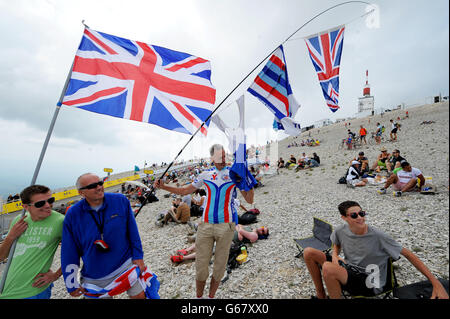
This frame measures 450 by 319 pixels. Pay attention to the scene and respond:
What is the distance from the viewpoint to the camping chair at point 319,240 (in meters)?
4.11

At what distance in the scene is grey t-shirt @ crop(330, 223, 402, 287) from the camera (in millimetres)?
2410

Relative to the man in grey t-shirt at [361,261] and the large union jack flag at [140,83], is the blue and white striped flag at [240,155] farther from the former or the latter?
the man in grey t-shirt at [361,261]

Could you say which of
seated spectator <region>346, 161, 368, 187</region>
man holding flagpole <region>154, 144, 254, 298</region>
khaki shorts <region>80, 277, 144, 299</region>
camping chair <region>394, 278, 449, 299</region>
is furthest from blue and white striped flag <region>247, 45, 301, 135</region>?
seated spectator <region>346, 161, 368, 187</region>

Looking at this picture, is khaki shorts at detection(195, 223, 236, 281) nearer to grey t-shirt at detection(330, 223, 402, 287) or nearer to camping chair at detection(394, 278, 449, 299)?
grey t-shirt at detection(330, 223, 402, 287)

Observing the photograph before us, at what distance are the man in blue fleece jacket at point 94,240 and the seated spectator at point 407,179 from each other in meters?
9.19

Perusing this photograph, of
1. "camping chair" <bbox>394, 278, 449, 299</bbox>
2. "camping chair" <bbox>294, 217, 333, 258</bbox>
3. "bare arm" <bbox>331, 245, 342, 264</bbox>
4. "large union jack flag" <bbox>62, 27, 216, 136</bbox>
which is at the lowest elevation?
"camping chair" <bbox>294, 217, 333, 258</bbox>

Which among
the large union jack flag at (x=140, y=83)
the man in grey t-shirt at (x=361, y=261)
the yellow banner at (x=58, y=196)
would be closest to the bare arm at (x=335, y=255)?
the man in grey t-shirt at (x=361, y=261)

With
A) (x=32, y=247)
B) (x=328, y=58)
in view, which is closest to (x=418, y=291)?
(x=32, y=247)

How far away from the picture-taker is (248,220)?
6797 millimetres

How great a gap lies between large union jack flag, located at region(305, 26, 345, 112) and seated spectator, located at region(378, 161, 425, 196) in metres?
4.72

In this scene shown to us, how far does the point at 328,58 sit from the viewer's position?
15.4ft

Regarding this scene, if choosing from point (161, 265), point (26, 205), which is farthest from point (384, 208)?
point (26, 205)

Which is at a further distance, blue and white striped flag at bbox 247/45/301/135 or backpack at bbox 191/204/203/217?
backpack at bbox 191/204/203/217

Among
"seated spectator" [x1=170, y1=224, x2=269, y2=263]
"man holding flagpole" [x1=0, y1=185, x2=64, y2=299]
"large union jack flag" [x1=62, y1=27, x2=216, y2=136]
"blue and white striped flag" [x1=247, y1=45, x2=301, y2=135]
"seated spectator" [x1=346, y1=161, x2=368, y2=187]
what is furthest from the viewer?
"seated spectator" [x1=346, y1=161, x2=368, y2=187]
